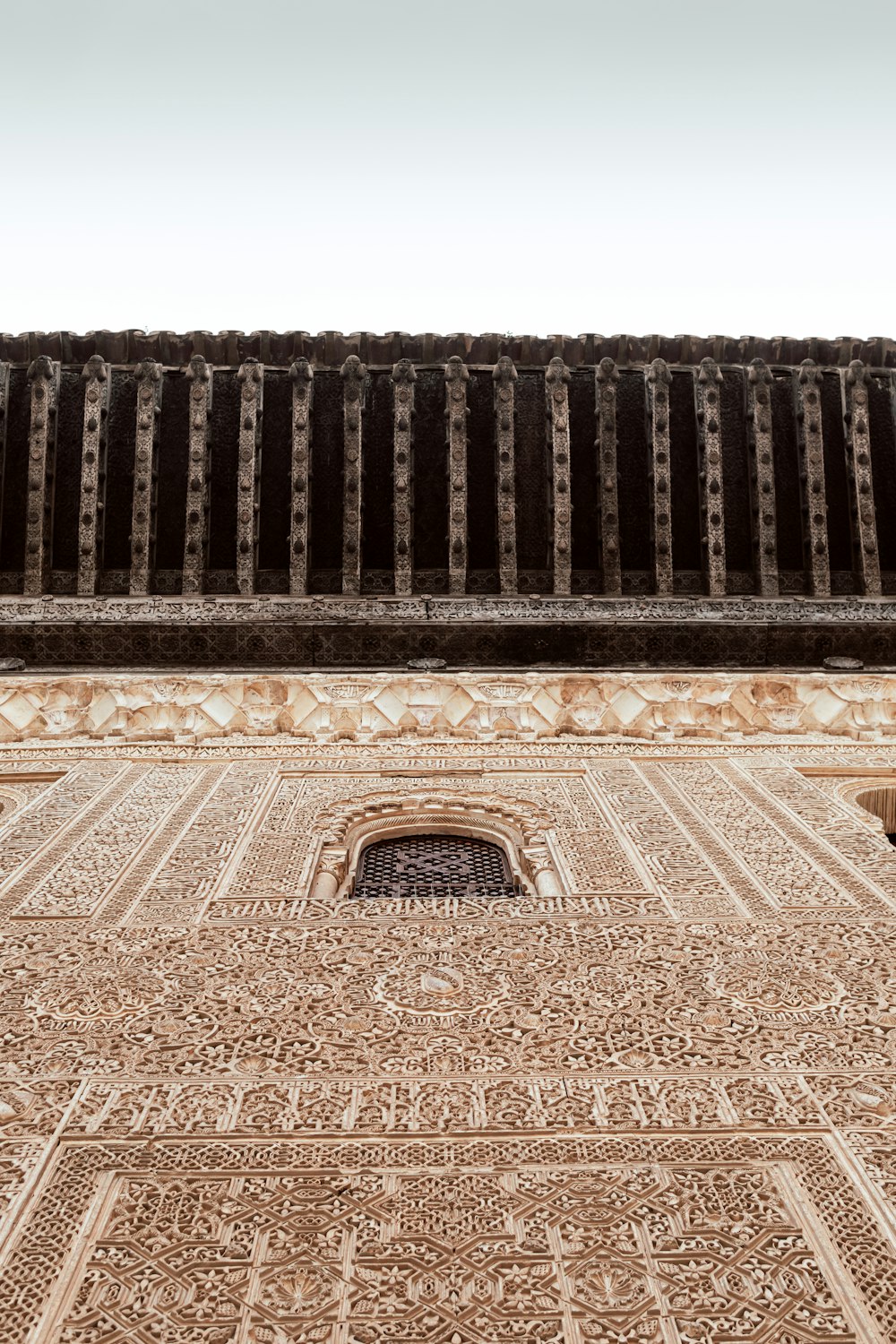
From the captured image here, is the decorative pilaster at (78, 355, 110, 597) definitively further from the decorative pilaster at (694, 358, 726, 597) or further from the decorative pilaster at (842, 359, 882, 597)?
the decorative pilaster at (842, 359, 882, 597)

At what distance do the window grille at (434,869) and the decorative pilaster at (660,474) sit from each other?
2.17 meters

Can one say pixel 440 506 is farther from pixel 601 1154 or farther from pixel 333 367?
pixel 601 1154

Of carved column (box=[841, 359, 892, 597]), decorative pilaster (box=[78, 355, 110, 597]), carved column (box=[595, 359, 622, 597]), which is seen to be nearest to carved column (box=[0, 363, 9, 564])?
decorative pilaster (box=[78, 355, 110, 597])

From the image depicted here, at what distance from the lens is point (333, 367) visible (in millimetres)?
6258

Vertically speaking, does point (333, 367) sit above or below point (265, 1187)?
above

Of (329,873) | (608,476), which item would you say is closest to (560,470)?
(608,476)

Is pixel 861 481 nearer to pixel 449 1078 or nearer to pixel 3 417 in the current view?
pixel 3 417

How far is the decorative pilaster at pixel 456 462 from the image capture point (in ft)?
19.4

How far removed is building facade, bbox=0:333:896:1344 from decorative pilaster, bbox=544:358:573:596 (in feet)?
0.06

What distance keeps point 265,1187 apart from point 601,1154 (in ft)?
2.13

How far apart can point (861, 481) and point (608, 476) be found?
1227 millimetres

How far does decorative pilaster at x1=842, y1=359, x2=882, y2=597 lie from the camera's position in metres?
5.96

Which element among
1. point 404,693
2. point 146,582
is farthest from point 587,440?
point 146,582

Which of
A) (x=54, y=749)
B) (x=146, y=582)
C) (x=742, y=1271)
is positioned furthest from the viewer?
(x=146, y=582)
